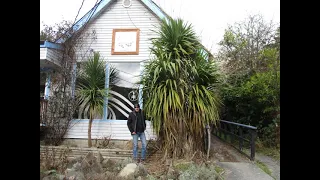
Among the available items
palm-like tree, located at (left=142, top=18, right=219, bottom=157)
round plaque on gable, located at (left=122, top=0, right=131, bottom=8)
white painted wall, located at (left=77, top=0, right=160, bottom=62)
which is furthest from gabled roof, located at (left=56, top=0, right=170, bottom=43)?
palm-like tree, located at (left=142, top=18, right=219, bottom=157)

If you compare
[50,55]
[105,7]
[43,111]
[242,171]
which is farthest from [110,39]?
[242,171]

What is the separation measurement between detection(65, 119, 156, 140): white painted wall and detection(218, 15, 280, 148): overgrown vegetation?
3392 mm

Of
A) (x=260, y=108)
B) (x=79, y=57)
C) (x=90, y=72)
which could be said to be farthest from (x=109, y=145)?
(x=260, y=108)

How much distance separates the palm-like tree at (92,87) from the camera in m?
7.48

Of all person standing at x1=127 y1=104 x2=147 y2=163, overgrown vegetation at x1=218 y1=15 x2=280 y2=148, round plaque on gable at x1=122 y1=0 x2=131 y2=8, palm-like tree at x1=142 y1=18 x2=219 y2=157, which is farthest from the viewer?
round plaque on gable at x1=122 y1=0 x2=131 y2=8

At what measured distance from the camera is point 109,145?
757 centimetres

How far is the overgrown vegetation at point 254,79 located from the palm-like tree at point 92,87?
3.81m

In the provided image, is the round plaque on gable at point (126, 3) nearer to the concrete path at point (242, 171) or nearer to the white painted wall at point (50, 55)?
the white painted wall at point (50, 55)

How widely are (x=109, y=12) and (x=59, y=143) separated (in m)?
4.70

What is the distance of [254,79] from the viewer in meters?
7.95

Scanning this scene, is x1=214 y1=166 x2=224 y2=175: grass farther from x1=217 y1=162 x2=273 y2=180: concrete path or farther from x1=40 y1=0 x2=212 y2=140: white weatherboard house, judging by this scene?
x1=40 y1=0 x2=212 y2=140: white weatherboard house

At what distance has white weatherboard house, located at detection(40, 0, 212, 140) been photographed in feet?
25.6

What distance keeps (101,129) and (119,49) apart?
2.73 m
